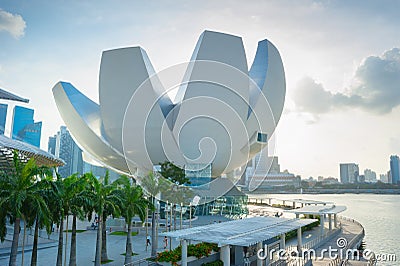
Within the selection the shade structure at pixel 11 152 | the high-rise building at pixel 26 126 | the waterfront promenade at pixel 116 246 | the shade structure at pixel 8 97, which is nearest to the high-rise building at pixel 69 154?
the high-rise building at pixel 26 126

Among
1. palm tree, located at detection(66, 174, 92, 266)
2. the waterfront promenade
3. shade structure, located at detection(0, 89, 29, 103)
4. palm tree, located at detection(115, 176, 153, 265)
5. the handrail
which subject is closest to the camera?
palm tree, located at detection(66, 174, 92, 266)

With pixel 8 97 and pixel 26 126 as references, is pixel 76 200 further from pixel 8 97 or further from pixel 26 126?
pixel 26 126

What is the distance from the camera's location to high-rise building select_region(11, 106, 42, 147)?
72869 mm

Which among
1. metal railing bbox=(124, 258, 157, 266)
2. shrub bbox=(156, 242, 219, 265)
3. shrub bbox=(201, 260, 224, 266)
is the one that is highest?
shrub bbox=(156, 242, 219, 265)

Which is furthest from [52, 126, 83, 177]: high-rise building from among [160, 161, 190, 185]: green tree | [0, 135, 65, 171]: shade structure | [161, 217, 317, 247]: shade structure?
[161, 217, 317, 247]: shade structure

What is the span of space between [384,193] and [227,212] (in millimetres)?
101678

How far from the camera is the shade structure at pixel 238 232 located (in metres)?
9.70

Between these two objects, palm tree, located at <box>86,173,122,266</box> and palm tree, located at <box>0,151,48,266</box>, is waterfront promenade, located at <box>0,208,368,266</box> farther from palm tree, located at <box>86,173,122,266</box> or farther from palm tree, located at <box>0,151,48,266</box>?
palm tree, located at <box>0,151,48,266</box>

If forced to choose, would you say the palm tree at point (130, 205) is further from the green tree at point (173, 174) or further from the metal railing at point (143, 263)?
the green tree at point (173, 174)

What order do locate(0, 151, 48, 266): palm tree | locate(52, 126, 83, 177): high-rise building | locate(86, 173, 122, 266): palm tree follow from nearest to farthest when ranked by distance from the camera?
locate(0, 151, 48, 266): palm tree < locate(86, 173, 122, 266): palm tree < locate(52, 126, 83, 177): high-rise building

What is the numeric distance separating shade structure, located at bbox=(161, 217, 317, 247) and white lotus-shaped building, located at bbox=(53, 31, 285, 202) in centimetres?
1732

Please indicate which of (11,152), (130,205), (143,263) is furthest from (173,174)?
(11,152)

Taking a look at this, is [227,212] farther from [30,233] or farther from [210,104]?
[30,233]

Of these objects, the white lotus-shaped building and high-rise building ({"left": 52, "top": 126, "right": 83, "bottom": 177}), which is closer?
the white lotus-shaped building
